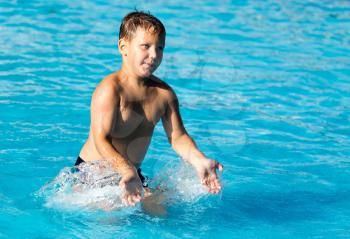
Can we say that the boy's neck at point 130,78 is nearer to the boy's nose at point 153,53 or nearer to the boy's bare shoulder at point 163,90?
the boy's bare shoulder at point 163,90

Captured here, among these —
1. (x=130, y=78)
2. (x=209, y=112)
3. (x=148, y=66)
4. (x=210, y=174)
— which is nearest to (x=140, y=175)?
(x=210, y=174)

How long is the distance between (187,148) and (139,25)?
2.84 ft

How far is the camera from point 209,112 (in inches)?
292

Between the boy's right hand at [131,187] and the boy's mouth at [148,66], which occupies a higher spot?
the boy's mouth at [148,66]

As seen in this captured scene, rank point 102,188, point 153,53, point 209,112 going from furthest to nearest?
1. point 209,112
2. point 102,188
3. point 153,53

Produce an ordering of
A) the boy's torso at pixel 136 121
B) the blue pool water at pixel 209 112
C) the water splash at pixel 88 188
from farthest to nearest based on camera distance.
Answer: the blue pool water at pixel 209 112
the water splash at pixel 88 188
the boy's torso at pixel 136 121

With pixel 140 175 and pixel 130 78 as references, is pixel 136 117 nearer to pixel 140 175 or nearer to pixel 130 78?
pixel 130 78

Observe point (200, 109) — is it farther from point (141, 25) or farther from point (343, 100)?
point (141, 25)

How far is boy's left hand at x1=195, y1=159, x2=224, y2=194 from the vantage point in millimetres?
4664

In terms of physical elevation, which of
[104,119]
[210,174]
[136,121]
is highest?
[136,121]

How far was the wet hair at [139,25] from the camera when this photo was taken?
4.61 meters

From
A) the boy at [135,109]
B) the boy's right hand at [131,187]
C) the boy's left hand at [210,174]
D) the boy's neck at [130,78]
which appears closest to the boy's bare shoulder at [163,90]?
the boy at [135,109]

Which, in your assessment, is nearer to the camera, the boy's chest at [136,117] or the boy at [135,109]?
the boy at [135,109]

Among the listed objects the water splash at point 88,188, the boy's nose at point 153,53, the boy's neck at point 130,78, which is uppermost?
the boy's nose at point 153,53
